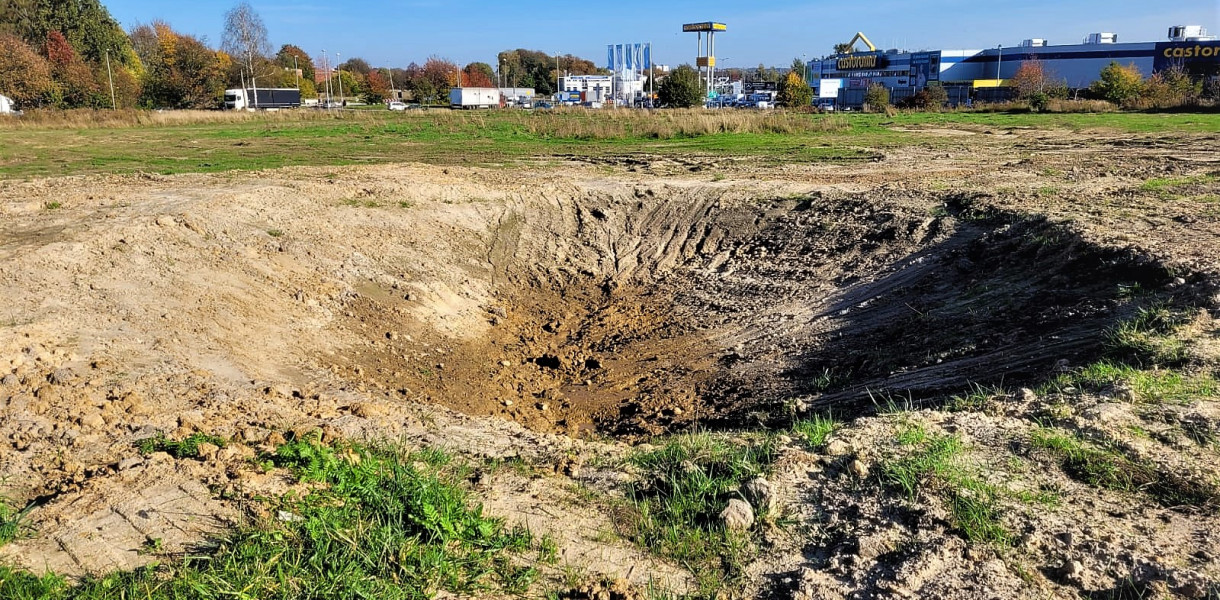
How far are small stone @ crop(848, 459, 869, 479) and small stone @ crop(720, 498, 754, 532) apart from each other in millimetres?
792

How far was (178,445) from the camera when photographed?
546 cm

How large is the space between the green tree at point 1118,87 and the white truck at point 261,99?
65.7 metres

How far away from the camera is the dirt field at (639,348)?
14.4 feet

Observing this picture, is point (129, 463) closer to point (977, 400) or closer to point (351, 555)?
point (351, 555)

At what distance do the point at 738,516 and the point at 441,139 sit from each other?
31.0 m

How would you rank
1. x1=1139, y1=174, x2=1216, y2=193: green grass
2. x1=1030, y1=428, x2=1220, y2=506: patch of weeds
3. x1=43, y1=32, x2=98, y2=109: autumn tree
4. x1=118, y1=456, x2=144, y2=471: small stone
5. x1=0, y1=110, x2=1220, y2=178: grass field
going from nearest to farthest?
x1=1030, y1=428, x2=1220, y2=506: patch of weeds < x1=118, y1=456, x2=144, y2=471: small stone < x1=1139, y1=174, x2=1216, y2=193: green grass < x1=0, y1=110, x2=1220, y2=178: grass field < x1=43, y1=32, x2=98, y2=109: autumn tree

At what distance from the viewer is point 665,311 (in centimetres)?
1225

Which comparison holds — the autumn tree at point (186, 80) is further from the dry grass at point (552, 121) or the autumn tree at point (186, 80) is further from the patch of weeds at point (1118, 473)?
the patch of weeds at point (1118, 473)

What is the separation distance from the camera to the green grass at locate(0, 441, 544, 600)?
3.83 metres

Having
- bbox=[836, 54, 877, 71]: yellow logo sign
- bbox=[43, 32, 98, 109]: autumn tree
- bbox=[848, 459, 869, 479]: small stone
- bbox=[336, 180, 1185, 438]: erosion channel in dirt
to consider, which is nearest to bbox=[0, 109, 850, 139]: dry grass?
bbox=[336, 180, 1185, 438]: erosion channel in dirt

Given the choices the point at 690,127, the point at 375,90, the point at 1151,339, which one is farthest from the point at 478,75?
the point at 1151,339

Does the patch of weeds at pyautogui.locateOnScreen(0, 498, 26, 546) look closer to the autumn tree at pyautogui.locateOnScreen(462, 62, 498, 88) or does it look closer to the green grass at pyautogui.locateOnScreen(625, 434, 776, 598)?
the green grass at pyautogui.locateOnScreen(625, 434, 776, 598)

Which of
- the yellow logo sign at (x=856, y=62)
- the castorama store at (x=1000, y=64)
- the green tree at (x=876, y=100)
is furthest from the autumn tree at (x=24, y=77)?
the yellow logo sign at (x=856, y=62)

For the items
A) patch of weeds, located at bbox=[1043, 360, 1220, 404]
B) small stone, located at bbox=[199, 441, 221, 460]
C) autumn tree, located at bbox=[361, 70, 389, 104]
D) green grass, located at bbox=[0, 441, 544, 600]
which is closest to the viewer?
green grass, located at bbox=[0, 441, 544, 600]
